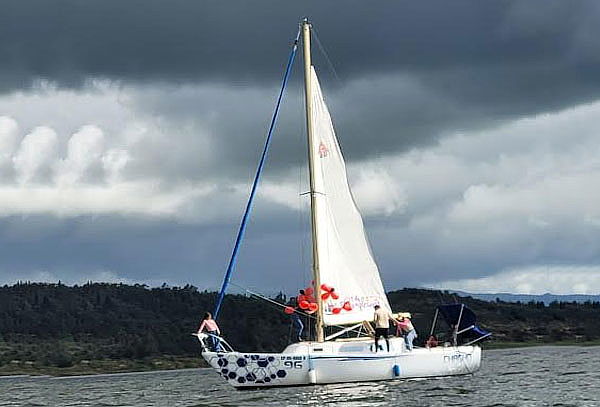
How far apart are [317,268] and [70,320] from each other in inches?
4806

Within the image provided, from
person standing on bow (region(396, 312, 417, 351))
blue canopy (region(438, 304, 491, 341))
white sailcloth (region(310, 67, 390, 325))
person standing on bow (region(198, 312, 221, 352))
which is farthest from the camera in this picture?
blue canopy (region(438, 304, 491, 341))

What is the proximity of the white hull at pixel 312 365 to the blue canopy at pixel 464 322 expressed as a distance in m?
7.51

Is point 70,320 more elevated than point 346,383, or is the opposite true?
point 70,320

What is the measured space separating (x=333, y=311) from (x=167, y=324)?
113 metres

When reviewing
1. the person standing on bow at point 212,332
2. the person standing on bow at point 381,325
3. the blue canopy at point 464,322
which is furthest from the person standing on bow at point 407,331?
the person standing on bow at point 212,332

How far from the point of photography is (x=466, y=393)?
58656 millimetres

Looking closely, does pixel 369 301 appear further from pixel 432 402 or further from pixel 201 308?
pixel 201 308

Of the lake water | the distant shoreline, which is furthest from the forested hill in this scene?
the lake water

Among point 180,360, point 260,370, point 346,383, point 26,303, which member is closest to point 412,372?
point 346,383

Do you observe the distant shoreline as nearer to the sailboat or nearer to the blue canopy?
the blue canopy

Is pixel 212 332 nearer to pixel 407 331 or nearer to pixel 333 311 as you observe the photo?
pixel 333 311

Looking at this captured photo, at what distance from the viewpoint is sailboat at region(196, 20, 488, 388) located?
62531mm

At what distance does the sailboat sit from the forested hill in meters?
79.2

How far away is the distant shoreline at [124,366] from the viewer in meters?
141
